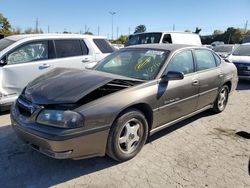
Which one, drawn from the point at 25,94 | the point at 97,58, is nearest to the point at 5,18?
the point at 97,58

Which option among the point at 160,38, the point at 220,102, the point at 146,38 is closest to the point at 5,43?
the point at 220,102

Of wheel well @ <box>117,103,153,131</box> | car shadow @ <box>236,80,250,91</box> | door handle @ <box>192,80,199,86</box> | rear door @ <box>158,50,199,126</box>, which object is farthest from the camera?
car shadow @ <box>236,80,250,91</box>

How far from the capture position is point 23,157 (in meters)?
3.75

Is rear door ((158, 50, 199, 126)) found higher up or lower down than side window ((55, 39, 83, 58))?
lower down

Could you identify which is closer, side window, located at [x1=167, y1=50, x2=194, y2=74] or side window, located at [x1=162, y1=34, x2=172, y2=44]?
side window, located at [x1=167, y1=50, x2=194, y2=74]

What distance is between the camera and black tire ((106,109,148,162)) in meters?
3.43

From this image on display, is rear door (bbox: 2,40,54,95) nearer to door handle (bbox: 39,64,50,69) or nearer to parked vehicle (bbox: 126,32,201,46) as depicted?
door handle (bbox: 39,64,50,69)

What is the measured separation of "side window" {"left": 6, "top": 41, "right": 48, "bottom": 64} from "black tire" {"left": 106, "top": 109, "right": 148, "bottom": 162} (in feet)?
10.8

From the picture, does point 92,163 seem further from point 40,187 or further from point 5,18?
point 5,18

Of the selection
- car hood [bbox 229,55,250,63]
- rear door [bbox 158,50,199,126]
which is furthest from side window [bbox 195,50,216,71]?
car hood [bbox 229,55,250,63]

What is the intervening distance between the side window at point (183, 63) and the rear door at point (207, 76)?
0.21 metres

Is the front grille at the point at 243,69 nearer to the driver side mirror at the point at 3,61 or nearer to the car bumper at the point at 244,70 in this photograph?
the car bumper at the point at 244,70

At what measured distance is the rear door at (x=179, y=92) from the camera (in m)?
→ 4.11

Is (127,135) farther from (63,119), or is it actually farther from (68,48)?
(68,48)
